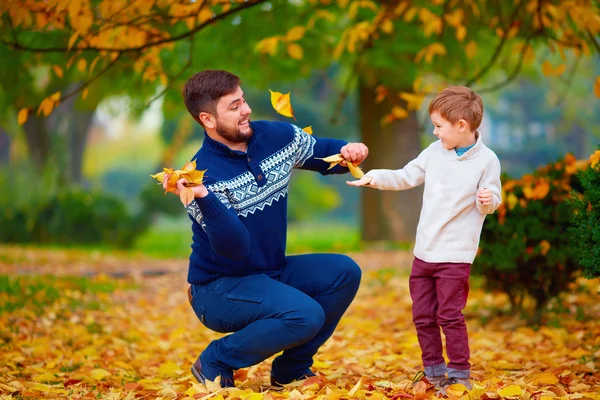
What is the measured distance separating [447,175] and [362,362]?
66.6 inches

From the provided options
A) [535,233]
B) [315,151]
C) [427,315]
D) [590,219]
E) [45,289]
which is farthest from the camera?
[45,289]

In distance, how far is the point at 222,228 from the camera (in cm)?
329

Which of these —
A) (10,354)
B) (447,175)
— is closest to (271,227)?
(447,175)

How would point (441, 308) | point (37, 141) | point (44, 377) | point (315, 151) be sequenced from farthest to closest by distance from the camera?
1. point (37, 141)
2. point (44, 377)
3. point (315, 151)
4. point (441, 308)

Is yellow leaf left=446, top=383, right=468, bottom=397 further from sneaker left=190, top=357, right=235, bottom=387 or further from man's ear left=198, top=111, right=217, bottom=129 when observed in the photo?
man's ear left=198, top=111, right=217, bottom=129

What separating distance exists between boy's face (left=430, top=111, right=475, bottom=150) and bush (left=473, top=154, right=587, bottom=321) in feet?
5.93

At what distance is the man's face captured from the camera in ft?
11.9

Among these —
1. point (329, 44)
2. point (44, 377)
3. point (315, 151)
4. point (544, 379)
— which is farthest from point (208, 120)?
point (329, 44)

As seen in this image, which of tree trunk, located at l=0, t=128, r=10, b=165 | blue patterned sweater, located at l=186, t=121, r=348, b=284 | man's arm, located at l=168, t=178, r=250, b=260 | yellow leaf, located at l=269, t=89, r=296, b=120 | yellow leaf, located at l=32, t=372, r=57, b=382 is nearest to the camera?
man's arm, located at l=168, t=178, r=250, b=260

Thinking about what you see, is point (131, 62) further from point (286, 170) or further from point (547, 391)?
point (547, 391)

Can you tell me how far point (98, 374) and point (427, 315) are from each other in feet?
6.50

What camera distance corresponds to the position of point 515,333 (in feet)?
17.7

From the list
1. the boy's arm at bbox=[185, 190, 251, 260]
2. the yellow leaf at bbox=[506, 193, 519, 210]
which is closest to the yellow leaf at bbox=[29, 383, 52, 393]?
the boy's arm at bbox=[185, 190, 251, 260]

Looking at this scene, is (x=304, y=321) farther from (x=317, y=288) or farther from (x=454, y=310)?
(x=454, y=310)
